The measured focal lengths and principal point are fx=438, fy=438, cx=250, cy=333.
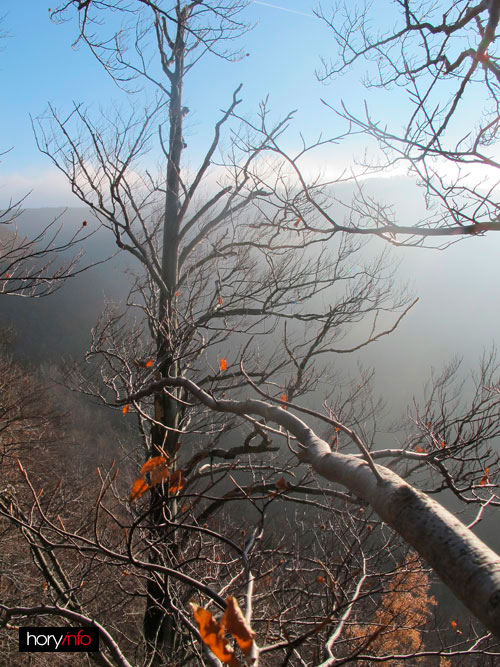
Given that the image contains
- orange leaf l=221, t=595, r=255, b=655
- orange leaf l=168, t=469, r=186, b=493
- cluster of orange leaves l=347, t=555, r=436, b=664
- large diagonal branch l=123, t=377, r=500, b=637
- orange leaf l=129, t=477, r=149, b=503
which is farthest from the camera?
cluster of orange leaves l=347, t=555, r=436, b=664

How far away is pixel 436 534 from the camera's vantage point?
0.93m

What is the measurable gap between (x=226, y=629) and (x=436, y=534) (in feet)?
1.75

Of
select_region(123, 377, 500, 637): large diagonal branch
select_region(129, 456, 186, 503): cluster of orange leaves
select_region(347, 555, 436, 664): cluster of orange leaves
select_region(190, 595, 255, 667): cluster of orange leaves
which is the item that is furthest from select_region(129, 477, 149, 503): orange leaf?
select_region(347, 555, 436, 664): cluster of orange leaves

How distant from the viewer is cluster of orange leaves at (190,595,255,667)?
1034mm

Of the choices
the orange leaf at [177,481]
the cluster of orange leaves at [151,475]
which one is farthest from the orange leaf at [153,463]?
the orange leaf at [177,481]

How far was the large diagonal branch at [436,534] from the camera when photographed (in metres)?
0.79

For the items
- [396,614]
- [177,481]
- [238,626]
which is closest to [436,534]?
[238,626]

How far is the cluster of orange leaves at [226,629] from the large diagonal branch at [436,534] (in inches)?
16.8

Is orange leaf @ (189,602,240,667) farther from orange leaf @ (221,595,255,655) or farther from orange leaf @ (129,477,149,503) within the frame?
orange leaf @ (129,477,149,503)

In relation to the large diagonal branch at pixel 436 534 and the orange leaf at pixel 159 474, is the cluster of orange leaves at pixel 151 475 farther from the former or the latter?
the large diagonal branch at pixel 436 534

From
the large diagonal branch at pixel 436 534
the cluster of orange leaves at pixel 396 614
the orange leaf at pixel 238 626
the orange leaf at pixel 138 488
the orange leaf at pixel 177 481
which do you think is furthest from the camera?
the cluster of orange leaves at pixel 396 614

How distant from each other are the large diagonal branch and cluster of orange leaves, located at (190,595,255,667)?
1.40 feet

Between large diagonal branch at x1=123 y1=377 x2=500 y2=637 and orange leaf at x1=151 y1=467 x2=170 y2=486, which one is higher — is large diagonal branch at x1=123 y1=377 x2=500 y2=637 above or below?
below

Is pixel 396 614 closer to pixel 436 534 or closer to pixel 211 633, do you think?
pixel 211 633
